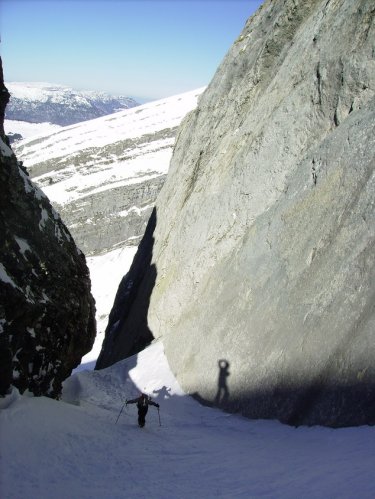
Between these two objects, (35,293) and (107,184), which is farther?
(107,184)

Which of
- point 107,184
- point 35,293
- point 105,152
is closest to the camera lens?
point 35,293

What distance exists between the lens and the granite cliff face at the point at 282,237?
12523 millimetres

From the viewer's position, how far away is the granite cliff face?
12.5 meters

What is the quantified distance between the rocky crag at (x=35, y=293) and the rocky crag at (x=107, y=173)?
42.1 meters

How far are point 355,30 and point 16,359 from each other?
16.2 m

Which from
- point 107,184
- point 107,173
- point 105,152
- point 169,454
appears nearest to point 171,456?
point 169,454

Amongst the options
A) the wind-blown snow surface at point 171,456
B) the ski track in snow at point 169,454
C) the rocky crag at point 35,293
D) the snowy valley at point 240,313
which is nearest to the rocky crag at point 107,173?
the snowy valley at point 240,313

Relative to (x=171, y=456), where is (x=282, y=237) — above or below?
above

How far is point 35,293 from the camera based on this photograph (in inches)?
540

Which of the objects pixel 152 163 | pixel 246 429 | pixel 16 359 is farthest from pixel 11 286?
pixel 152 163

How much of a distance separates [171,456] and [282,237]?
8.49m

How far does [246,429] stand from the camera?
1373cm

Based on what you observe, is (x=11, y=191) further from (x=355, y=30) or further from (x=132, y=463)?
(x=355, y=30)

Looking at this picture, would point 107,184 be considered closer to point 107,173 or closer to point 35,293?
point 107,173
